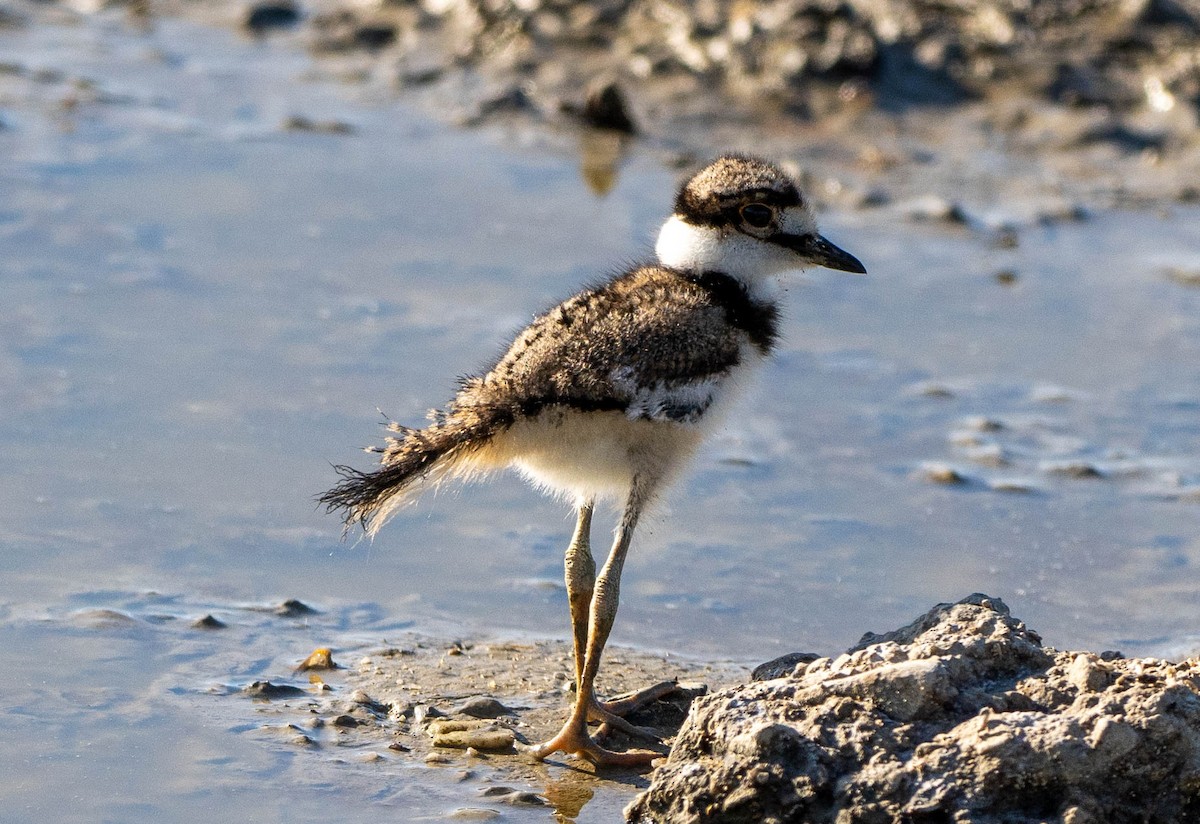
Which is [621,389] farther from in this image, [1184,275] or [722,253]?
[1184,275]

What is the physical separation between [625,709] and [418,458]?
1007 mm

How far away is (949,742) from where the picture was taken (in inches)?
149

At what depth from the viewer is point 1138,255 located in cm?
831

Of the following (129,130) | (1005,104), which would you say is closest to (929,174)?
(1005,104)

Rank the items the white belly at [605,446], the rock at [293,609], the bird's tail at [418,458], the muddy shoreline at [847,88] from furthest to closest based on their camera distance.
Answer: the muddy shoreline at [847,88] → the rock at [293,609] → the white belly at [605,446] → the bird's tail at [418,458]

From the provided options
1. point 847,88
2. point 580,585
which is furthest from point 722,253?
point 847,88

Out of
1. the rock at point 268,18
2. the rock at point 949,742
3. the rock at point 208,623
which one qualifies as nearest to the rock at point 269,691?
the rock at point 208,623

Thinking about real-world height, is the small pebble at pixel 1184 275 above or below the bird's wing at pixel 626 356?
above

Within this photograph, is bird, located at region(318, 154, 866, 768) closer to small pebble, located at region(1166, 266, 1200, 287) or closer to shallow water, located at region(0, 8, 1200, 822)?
shallow water, located at region(0, 8, 1200, 822)

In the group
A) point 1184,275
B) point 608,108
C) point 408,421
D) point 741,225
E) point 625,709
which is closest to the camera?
point 625,709

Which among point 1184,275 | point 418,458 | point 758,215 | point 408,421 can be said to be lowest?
point 418,458

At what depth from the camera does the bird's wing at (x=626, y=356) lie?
4.47 m

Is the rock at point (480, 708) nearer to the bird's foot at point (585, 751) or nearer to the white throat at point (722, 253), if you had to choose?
the bird's foot at point (585, 751)

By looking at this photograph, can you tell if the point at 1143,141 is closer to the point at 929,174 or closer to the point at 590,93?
the point at 929,174
